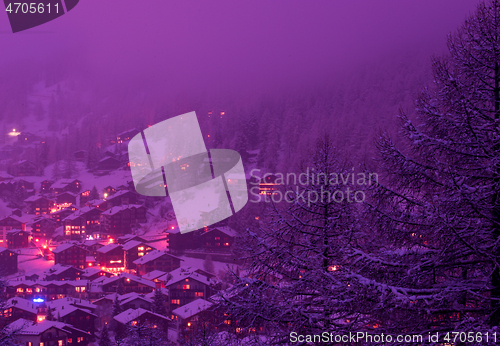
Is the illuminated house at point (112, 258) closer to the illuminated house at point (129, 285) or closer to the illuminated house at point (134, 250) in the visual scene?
the illuminated house at point (134, 250)

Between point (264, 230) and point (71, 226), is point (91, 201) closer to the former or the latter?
point (71, 226)

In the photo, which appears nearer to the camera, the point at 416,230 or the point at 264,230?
the point at 416,230

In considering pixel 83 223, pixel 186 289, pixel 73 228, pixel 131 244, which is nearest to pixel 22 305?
pixel 186 289

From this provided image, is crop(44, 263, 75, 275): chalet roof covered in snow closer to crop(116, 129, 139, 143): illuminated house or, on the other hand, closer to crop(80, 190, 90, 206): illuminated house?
crop(80, 190, 90, 206): illuminated house

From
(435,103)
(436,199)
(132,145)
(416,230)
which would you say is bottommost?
(132,145)

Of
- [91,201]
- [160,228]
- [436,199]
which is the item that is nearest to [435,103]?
[436,199]

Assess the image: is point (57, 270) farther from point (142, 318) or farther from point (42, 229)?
point (142, 318)

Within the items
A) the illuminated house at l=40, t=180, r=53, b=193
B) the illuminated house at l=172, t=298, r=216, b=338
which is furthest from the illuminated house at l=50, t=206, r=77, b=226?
the illuminated house at l=172, t=298, r=216, b=338
